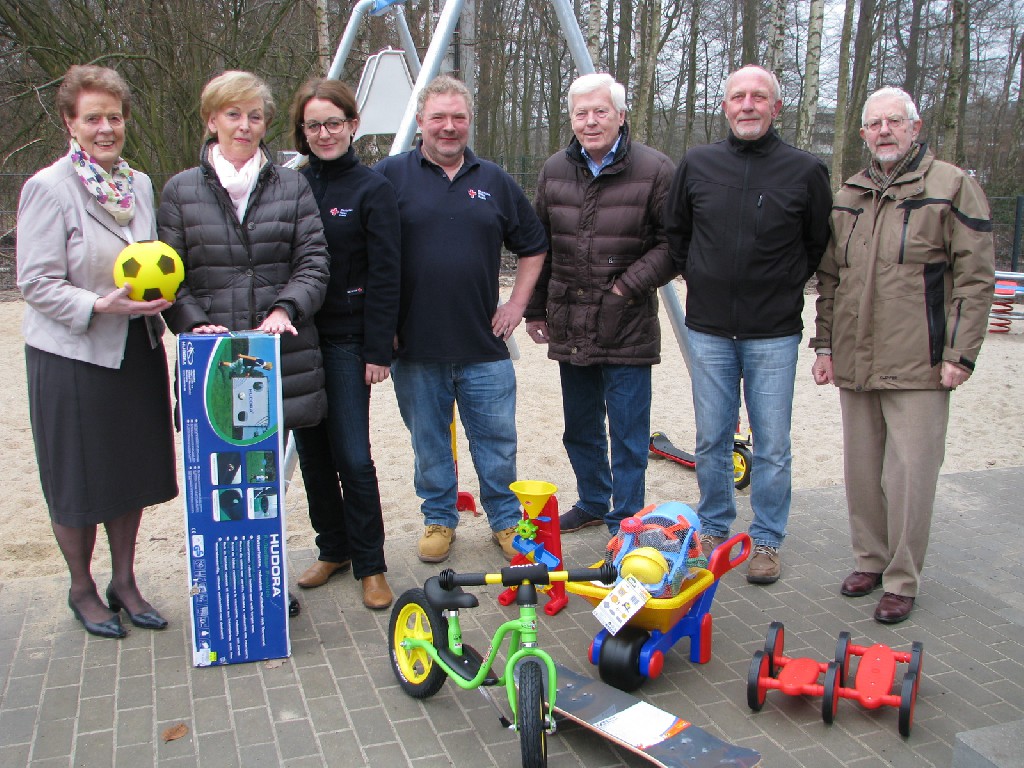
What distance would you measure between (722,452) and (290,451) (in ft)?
6.64

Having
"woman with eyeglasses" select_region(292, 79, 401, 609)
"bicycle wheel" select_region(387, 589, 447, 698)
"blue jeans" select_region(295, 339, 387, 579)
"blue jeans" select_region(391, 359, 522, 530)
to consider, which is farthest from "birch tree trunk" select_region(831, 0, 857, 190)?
"bicycle wheel" select_region(387, 589, 447, 698)

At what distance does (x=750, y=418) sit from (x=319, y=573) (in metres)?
2.03

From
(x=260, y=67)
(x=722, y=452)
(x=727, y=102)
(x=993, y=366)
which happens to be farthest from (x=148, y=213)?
(x=260, y=67)

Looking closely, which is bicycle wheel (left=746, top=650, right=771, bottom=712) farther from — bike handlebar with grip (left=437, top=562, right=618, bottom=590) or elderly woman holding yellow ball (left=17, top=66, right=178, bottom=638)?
elderly woman holding yellow ball (left=17, top=66, right=178, bottom=638)

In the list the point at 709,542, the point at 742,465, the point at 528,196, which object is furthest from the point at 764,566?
the point at 528,196

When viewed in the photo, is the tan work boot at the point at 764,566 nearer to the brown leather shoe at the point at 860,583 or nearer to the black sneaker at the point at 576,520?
the brown leather shoe at the point at 860,583

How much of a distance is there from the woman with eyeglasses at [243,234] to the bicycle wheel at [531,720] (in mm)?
1421

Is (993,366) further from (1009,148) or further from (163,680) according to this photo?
(1009,148)

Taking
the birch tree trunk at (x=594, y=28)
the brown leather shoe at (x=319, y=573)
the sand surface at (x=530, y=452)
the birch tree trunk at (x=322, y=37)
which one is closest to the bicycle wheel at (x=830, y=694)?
the sand surface at (x=530, y=452)

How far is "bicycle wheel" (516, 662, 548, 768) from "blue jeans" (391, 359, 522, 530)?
5.88 feet

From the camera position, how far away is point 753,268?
3.95m

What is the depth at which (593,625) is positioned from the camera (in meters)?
3.82

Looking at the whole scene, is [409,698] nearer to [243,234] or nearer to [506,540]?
[506,540]

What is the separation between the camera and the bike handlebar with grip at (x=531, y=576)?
8.95ft
